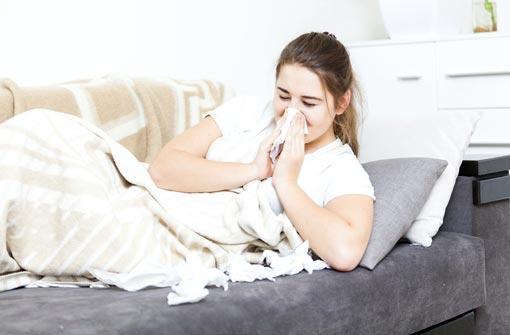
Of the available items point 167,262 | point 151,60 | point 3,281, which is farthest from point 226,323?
point 151,60

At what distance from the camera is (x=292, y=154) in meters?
2.01

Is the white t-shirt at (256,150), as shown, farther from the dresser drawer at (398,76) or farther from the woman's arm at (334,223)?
the dresser drawer at (398,76)

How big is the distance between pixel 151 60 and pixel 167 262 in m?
1.26

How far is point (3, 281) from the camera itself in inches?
69.1

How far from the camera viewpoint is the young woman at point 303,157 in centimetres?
189

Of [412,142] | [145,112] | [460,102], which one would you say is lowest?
[460,102]

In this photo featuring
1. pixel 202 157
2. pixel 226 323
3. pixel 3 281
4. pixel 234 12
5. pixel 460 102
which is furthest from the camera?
pixel 460 102

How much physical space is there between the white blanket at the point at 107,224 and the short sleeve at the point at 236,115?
0.80 feet

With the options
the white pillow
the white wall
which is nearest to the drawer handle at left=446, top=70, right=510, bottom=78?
the white wall

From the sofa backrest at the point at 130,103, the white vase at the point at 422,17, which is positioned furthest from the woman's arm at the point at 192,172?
the white vase at the point at 422,17

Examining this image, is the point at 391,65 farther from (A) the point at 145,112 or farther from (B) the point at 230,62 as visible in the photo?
(A) the point at 145,112

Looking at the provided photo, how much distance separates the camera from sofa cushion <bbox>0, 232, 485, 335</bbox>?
1441 mm

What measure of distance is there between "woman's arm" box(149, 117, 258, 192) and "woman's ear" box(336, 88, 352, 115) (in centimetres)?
26

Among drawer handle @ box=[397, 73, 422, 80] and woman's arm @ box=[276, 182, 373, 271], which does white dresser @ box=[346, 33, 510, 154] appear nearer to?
drawer handle @ box=[397, 73, 422, 80]
